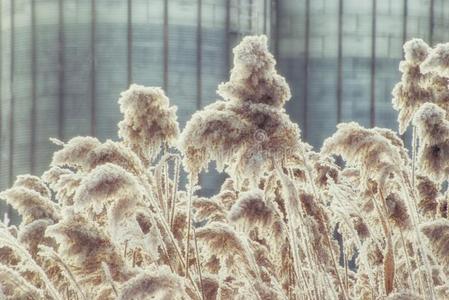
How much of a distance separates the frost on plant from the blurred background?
940 inches

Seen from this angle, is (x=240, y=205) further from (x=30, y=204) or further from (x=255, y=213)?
(x=30, y=204)

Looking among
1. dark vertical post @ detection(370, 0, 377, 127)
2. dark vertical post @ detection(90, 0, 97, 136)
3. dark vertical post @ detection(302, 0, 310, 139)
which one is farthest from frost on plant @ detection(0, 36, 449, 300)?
dark vertical post @ detection(302, 0, 310, 139)

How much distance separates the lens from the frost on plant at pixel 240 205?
7770 millimetres

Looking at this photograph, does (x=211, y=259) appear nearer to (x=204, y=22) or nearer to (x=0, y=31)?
(x=204, y=22)

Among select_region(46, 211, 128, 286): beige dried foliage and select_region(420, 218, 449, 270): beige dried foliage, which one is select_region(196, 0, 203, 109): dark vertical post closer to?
select_region(420, 218, 449, 270): beige dried foliage

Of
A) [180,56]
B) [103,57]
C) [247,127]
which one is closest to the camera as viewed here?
[247,127]

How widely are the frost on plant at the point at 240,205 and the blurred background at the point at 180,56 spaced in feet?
78.4

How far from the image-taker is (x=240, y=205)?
328 inches

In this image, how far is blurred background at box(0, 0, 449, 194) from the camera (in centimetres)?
3412

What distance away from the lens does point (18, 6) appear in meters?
34.8

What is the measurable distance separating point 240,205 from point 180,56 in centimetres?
2601

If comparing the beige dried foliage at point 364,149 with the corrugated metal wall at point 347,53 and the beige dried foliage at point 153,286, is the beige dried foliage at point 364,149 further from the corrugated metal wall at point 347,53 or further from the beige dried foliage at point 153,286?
the corrugated metal wall at point 347,53

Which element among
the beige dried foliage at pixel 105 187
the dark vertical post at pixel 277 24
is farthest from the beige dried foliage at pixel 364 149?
the dark vertical post at pixel 277 24

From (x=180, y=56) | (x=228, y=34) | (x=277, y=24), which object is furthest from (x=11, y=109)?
(x=277, y=24)
